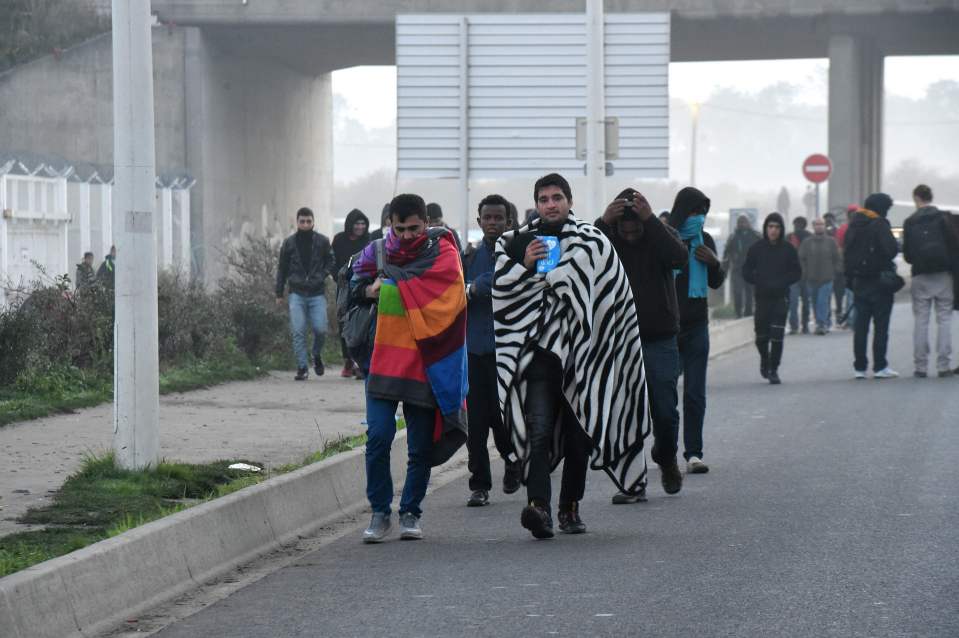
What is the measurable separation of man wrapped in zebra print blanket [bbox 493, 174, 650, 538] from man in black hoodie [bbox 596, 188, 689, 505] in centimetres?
90

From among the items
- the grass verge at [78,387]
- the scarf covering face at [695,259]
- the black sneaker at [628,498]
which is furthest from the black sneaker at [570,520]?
the grass verge at [78,387]

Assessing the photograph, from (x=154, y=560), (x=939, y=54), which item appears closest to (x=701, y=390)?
(x=154, y=560)

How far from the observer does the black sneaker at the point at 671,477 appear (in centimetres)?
1012

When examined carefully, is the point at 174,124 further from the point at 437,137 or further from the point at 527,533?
the point at 527,533

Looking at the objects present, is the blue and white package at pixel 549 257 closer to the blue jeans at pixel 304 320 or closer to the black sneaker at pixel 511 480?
the black sneaker at pixel 511 480

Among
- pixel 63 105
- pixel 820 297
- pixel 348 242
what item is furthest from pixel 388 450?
pixel 63 105

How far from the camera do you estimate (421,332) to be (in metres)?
8.64

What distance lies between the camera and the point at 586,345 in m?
8.62

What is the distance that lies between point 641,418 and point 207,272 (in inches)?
924

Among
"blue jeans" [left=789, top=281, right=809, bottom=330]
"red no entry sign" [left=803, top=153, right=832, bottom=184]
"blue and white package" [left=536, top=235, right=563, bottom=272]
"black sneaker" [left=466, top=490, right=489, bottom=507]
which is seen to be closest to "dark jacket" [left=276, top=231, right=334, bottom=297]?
"black sneaker" [left=466, top=490, right=489, bottom=507]

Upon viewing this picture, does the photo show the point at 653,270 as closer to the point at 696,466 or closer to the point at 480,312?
the point at 480,312

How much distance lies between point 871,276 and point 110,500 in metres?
12.0

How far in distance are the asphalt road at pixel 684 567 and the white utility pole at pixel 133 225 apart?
4.77 feet

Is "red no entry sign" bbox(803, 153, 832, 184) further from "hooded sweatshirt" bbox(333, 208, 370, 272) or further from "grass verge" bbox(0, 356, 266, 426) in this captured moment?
"grass verge" bbox(0, 356, 266, 426)
